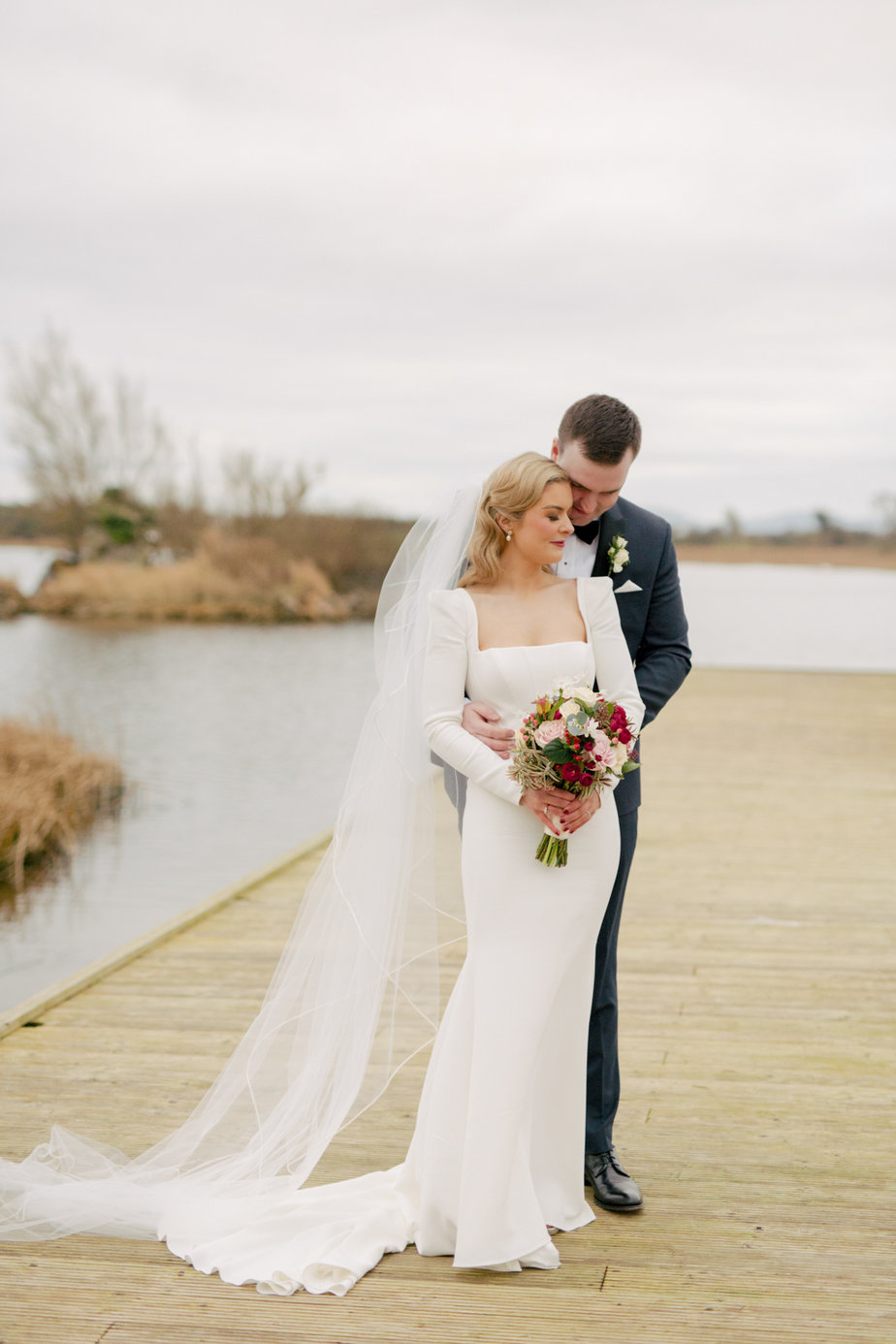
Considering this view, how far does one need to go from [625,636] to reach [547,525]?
50 cm

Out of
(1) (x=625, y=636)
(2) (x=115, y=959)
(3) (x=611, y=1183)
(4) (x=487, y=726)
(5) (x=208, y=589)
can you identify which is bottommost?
(5) (x=208, y=589)

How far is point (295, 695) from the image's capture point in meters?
17.6

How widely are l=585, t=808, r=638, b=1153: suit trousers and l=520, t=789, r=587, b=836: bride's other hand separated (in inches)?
17.2

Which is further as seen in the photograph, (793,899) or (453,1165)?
(793,899)

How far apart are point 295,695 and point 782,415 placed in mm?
9488

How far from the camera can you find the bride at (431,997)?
2492mm

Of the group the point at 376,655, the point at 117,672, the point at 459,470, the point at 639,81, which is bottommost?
the point at 117,672

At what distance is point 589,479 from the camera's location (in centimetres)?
260

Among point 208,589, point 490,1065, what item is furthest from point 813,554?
point 490,1065

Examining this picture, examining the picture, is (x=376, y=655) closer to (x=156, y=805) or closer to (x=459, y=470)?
(x=459, y=470)

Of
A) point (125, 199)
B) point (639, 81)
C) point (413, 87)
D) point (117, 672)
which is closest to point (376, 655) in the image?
point (639, 81)

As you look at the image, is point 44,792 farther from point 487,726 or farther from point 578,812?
point 578,812

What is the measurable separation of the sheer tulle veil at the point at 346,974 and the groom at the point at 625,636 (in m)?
0.27

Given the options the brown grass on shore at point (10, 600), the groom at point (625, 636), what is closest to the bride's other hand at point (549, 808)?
the groom at point (625, 636)
